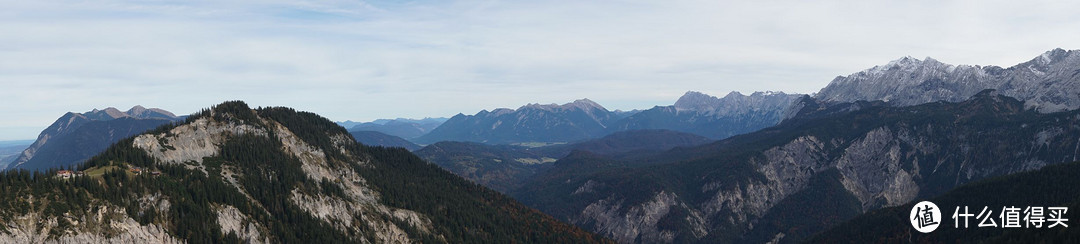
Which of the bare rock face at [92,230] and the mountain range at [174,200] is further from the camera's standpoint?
the mountain range at [174,200]

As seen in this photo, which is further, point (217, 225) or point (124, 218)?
A: point (217, 225)

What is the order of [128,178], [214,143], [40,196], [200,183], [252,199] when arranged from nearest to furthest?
[40,196] < [128,178] < [200,183] < [252,199] < [214,143]

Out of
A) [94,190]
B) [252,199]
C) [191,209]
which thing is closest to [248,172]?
[252,199]

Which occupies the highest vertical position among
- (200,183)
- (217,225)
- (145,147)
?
(145,147)

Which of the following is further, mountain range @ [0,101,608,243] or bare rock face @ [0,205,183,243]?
mountain range @ [0,101,608,243]

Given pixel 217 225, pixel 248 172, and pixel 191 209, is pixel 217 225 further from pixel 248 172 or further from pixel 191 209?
pixel 248 172

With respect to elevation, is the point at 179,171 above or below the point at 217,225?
above

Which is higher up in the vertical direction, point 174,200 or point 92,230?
point 174,200

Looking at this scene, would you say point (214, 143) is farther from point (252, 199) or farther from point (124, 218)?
point (124, 218)

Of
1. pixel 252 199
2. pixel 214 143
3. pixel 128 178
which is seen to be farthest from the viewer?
pixel 214 143

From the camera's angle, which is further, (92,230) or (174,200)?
(174,200)
